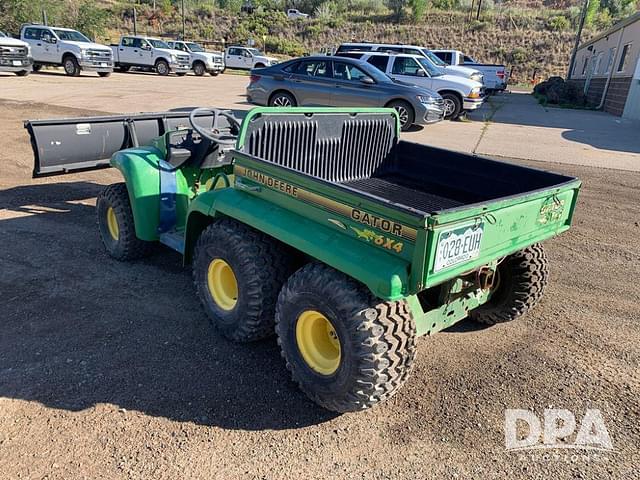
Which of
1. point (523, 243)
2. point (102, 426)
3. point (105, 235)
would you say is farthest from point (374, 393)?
point (105, 235)

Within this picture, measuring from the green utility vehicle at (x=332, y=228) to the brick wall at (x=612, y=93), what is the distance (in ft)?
64.3

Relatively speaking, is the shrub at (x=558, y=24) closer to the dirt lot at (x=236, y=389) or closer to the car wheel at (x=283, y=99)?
the car wheel at (x=283, y=99)

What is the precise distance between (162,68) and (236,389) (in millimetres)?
27436

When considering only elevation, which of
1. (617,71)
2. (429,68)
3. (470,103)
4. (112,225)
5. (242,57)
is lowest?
(112,225)

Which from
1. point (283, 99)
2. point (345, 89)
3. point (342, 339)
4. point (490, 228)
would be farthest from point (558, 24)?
point (342, 339)

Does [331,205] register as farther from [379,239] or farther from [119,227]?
[119,227]

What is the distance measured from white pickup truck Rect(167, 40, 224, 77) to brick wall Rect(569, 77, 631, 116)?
2027 cm

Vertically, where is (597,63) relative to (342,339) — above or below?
above

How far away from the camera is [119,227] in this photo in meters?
4.38

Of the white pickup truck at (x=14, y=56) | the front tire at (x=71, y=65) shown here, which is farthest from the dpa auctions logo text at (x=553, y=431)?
the front tire at (x=71, y=65)

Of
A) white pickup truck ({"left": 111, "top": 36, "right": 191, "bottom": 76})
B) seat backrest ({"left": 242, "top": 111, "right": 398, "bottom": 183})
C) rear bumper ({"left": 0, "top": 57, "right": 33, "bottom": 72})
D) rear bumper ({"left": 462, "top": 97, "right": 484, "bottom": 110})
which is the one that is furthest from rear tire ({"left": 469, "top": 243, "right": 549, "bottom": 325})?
white pickup truck ({"left": 111, "top": 36, "right": 191, "bottom": 76})

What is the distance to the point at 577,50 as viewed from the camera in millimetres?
34844

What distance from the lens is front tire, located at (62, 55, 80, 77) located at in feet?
72.7

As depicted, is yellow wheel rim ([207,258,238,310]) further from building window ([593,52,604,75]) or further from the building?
building window ([593,52,604,75])
